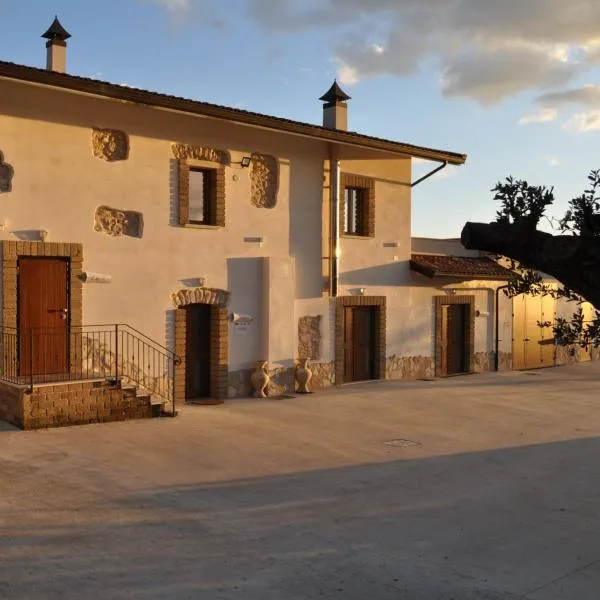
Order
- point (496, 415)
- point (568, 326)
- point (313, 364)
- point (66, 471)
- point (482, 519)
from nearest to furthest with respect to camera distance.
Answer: point (568, 326)
point (482, 519)
point (66, 471)
point (496, 415)
point (313, 364)

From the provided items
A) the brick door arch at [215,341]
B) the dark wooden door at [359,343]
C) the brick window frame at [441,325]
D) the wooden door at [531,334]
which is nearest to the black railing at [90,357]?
the brick door arch at [215,341]

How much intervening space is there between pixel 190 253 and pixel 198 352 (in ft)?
6.46

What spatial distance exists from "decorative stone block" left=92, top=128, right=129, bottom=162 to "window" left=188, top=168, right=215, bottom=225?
5.30 feet

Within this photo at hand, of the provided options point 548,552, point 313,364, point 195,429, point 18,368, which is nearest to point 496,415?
point 313,364

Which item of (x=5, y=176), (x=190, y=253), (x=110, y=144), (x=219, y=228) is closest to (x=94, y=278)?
(x=190, y=253)

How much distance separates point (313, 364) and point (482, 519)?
30.1 feet

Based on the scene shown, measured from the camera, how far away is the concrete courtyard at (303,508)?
5.48 m

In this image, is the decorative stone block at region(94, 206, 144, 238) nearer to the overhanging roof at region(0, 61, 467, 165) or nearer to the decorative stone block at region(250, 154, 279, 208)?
the overhanging roof at region(0, 61, 467, 165)

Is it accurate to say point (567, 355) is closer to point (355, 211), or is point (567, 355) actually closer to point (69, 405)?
point (355, 211)

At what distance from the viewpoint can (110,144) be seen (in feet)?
42.2

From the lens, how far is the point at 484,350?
20375 mm

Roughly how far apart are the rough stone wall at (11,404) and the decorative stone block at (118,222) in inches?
127

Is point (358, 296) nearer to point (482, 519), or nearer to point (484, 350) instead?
point (484, 350)

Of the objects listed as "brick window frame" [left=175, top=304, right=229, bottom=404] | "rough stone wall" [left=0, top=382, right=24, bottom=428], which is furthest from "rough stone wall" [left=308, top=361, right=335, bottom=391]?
"rough stone wall" [left=0, top=382, right=24, bottom=428]
